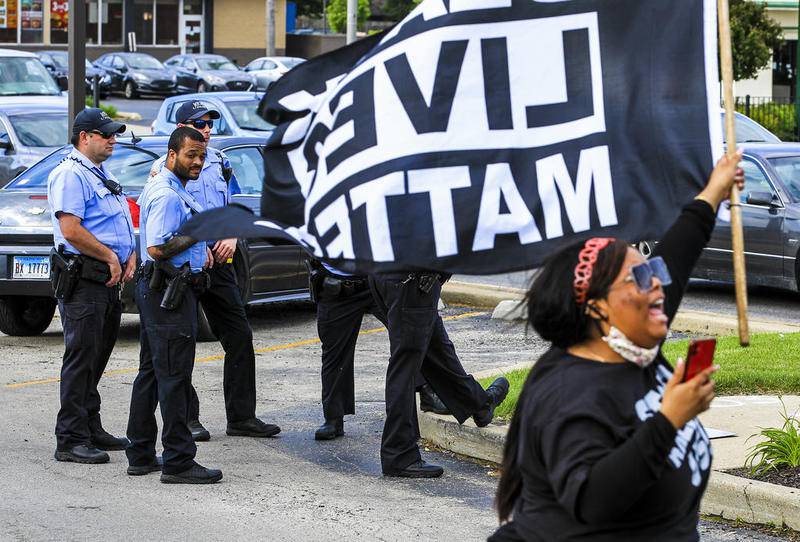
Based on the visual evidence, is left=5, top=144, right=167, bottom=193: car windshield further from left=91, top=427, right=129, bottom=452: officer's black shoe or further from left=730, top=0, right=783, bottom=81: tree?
left=730, top=0, right=783, bottom=81: tree

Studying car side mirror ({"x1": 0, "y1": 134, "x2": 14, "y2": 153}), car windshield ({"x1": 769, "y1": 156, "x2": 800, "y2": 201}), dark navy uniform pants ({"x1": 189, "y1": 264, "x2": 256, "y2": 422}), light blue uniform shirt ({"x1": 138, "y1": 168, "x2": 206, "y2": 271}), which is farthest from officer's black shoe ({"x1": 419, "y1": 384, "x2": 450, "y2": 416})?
car side mirror ({"x1": 0, "y1": 134, "x2": 14, "y2": 153})

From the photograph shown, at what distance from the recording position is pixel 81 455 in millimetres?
7910

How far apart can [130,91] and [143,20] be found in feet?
→ 48.3

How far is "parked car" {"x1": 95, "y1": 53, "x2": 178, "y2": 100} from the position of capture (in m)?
49.2

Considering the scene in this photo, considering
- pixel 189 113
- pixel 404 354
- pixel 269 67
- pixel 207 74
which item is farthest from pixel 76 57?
pixel 269 67

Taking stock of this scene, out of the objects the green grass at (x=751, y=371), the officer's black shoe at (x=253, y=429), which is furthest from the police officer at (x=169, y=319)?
the green grass at (x=751, y=371)

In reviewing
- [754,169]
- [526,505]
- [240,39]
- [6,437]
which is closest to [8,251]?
[6,437]

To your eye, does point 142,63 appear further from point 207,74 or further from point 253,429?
point 253,429

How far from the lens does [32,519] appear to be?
6727 mm

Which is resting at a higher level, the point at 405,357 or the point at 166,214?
the point at 166,214

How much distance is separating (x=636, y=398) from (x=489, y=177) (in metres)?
1.47

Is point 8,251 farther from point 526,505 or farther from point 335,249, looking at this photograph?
point 526,505

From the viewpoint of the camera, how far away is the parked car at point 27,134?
59.4 feet

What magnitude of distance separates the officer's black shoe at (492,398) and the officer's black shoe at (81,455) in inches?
83.8
